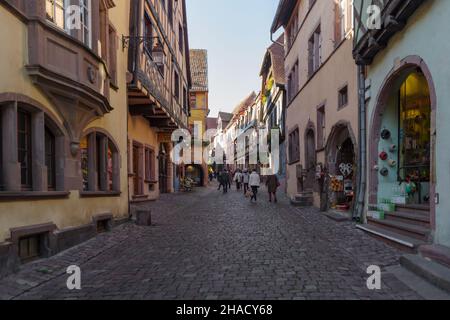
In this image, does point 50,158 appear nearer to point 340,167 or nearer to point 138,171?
point 340,167

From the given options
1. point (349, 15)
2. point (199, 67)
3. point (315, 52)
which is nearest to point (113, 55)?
point (349, 15)

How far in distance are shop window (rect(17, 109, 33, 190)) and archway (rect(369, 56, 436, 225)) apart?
664cm

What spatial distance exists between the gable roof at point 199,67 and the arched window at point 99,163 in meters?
27.7

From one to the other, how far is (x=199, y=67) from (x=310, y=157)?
84.2ft

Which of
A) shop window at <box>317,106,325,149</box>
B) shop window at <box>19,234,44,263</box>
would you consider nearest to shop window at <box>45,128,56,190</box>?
shop window at <box>19,234,44,263</box>

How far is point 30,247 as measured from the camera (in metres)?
6.67

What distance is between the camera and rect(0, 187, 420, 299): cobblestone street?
4.92 meters

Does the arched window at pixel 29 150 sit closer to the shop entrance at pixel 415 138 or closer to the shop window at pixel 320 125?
the shop entrance at pixel 415 138

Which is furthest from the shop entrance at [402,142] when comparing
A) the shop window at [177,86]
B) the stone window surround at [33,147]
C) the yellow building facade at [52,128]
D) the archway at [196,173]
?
the archway at [196,173]

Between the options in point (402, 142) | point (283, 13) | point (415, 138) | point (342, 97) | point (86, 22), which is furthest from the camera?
point (283, 13)

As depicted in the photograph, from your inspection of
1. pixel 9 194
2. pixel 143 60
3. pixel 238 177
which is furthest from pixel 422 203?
pixel 238 177

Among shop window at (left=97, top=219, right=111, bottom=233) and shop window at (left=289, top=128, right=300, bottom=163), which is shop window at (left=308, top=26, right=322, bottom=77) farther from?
shop window at (left=97, top=219, right=111, bottom=233)

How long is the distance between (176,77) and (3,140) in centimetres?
1708

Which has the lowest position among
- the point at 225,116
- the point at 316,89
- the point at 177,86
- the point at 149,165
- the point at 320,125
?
the point at 149,165
